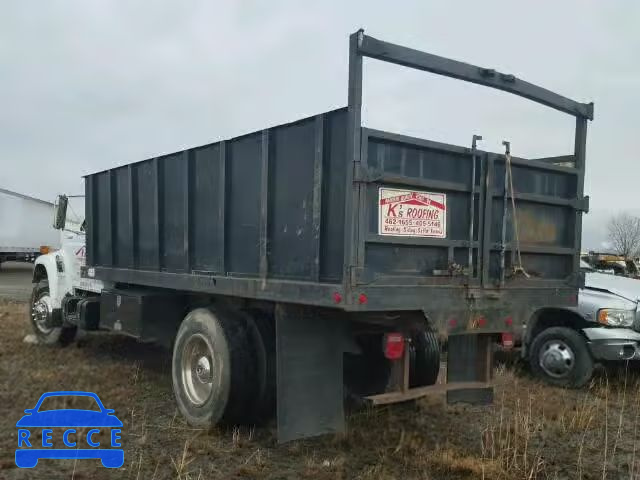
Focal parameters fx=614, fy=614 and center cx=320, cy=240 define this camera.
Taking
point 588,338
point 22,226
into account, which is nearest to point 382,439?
point 588,338

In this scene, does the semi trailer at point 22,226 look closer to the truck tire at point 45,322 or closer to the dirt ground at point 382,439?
the truck tire at point 45,322

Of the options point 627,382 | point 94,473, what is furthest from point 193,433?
point 627,382

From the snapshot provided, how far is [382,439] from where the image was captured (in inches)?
195

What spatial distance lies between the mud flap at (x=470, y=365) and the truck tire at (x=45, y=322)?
5.93 meters

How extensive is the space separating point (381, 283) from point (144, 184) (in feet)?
11.3

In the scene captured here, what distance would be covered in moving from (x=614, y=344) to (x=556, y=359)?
2.14 feet

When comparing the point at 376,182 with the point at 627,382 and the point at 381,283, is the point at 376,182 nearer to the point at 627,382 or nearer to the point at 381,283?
the point at 381,283

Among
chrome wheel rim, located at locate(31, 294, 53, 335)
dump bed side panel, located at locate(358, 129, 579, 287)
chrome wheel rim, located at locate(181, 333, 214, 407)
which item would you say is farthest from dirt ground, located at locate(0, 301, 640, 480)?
chrome wheel rim, located at locate(31, 294, 53, 335)

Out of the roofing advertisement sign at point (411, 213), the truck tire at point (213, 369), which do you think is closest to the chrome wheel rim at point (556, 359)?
the roofing advertisement sign at point (411, 213)

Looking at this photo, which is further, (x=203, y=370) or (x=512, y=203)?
(x=203, y=370)

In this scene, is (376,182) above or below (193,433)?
above

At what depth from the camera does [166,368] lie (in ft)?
24.3

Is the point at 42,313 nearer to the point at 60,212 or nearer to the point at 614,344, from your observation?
the point at 60,212

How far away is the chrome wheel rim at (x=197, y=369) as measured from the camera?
5160mm
